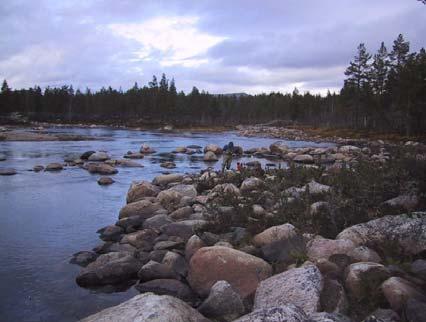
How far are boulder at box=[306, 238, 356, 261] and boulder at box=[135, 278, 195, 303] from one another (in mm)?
2138

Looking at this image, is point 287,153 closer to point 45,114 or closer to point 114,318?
point 114,318

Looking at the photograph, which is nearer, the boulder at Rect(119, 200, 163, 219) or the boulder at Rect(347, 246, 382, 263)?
the boulder at Rect(347, 246, 382, 263)

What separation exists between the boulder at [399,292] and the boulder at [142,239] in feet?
18.7

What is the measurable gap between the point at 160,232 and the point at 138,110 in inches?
4513

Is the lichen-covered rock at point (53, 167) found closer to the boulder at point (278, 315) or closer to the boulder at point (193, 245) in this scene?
the boulder at point (193, 245)

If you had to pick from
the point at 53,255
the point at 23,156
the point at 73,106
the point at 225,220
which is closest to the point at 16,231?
the point at 53,255

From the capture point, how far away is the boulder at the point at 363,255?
22.8 ft

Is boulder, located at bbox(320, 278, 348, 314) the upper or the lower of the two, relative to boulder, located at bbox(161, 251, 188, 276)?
upper

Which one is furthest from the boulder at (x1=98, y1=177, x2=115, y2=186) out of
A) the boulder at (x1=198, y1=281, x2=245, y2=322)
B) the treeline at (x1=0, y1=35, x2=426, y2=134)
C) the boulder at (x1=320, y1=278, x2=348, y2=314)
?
the treeline at (x1=0, y1=35, x2=426, y2=134)

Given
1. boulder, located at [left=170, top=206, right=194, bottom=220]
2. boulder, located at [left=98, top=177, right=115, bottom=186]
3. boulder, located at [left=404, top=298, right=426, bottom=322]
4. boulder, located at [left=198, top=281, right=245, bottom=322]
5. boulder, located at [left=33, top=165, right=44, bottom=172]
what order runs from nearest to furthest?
boulder, located at [left=404, top=298, right=426, bottom=322]
boulder, located at [left=198, top=281, right=245, bottom=322]
boulder, located at [left=170, top=206, right=194, bottom=220]
boulder, located at [left=98, top=177, right=115, bottom=186]
boulder, located at [left=33, top=165, right=44, bottom=172]

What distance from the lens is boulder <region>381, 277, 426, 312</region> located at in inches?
216

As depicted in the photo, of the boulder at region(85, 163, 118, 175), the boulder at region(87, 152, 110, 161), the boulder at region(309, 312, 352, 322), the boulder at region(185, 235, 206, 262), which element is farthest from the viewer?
the boulder at region(87, 152, 110, 161)

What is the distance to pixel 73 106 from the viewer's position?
429 feet

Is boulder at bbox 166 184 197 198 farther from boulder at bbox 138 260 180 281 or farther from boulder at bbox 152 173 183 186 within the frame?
boulder at bbox 138 260 180 281
